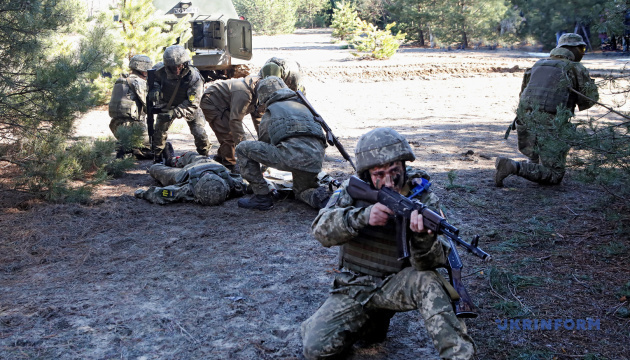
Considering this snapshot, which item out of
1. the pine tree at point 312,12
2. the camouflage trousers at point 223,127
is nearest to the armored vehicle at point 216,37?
the camouflage trousers at point 223,127

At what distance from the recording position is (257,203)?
6023 millimetres

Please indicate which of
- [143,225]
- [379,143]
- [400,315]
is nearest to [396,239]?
[379,143]

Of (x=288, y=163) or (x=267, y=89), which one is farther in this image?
(x=267, y=89)

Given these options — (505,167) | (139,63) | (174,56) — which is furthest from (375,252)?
(139,63)

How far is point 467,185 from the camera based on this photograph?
659cm

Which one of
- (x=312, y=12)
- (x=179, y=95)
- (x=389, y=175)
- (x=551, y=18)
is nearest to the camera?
(x=389, y=175)

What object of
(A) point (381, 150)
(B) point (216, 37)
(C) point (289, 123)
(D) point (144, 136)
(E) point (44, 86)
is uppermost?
(B) point (216, 37)

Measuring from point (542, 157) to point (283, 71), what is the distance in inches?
133

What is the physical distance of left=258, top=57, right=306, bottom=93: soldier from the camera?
7113mm

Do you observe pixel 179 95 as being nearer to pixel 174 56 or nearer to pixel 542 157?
pixel 174 56

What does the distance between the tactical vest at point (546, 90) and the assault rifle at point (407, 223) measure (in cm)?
408

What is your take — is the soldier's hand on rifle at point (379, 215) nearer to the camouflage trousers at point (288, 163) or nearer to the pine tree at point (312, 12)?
the camouflage trousers at point (288, 163)

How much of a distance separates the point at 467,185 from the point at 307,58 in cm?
1435

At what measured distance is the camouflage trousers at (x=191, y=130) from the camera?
795 centimetres
